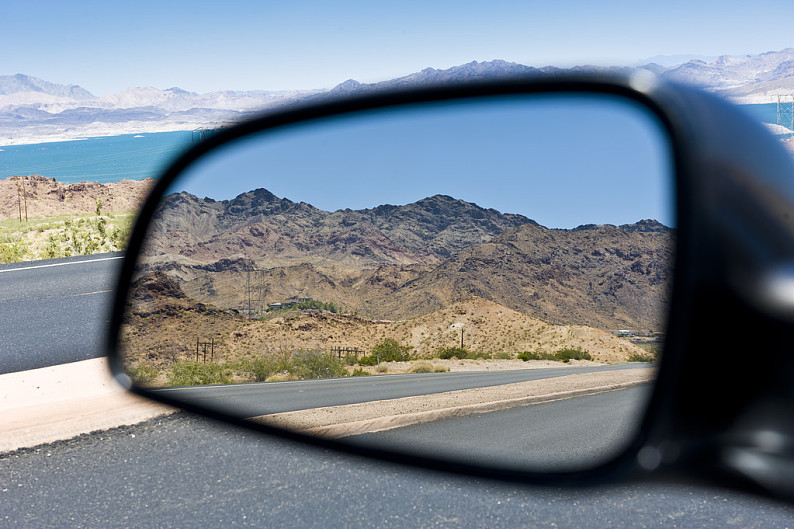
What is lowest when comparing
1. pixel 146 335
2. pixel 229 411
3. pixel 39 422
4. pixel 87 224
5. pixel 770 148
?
pixel 87 224

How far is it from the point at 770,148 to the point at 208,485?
122 inches

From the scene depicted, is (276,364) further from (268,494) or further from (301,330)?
(268,494)

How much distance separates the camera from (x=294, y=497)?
3.34 metres

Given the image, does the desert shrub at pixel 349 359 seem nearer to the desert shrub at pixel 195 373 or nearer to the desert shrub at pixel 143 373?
the desert shrub at pixel 195 373

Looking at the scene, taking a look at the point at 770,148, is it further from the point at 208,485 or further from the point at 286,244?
the point at 208,485

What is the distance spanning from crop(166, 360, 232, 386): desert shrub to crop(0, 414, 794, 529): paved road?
608 mm

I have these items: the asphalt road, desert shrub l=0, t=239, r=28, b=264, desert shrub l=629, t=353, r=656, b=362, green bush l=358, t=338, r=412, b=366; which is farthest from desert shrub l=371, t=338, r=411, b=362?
desert shrub l=0, t=239, r=28, b=264

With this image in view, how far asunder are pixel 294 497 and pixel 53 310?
9101 mm

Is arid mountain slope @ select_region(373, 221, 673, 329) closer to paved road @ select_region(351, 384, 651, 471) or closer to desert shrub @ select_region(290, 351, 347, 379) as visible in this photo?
paved road @ select_region(351, 384, 651, 471)

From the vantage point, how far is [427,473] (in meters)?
3.56

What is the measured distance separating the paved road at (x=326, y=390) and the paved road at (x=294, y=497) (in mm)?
383

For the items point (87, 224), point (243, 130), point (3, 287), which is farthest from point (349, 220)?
point (87, 224)

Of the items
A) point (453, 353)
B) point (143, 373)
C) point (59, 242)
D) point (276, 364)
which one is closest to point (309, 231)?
point (276, 364)

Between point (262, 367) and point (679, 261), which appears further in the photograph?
point (262, 367)
